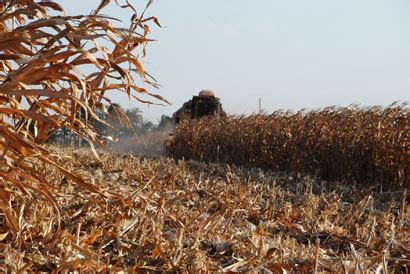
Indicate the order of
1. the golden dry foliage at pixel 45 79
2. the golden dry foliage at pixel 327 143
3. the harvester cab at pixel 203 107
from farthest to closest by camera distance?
the harvester cab at pixel 203 107 → the golden dry foliage at pixel 327 143 → the golden dry foliage at pixel 45 79

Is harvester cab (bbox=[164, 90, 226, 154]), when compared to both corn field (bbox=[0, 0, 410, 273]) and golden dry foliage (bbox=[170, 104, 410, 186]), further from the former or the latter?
corn field (bbox=[0, 0, 410, 273])

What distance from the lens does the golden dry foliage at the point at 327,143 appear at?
711cm

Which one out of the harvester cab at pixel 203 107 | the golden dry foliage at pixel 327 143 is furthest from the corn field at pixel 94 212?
the harvester cab at pixel 203 107

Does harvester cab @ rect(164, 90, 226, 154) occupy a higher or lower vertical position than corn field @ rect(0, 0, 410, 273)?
higher

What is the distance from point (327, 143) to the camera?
8.05m

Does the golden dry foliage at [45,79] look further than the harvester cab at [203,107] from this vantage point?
No

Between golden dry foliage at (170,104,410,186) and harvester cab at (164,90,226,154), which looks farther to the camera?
harvester cab at (164,90,226,154)

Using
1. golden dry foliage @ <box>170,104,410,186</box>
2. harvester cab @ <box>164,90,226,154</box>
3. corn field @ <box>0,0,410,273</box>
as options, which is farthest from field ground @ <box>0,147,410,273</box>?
harvester cab @ <box>164,90,226,154</box>

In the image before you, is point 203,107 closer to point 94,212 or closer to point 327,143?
point 327,143

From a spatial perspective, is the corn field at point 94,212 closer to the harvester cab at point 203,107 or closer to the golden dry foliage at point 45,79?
the golden dry foliage at point 45,79

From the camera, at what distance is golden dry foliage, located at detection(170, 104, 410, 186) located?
7.11 meters

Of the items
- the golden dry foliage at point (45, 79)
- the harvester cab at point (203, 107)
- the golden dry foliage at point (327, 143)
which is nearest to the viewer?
the golden dry foliage at point (45, 79)

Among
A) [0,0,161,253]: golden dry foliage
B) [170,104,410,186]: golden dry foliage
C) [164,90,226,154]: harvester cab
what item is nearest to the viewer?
[0,0,161,253]: golden dry foliage

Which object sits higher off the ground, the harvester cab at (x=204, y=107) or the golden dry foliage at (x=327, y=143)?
the harvester cab at (x=204, y=107)
